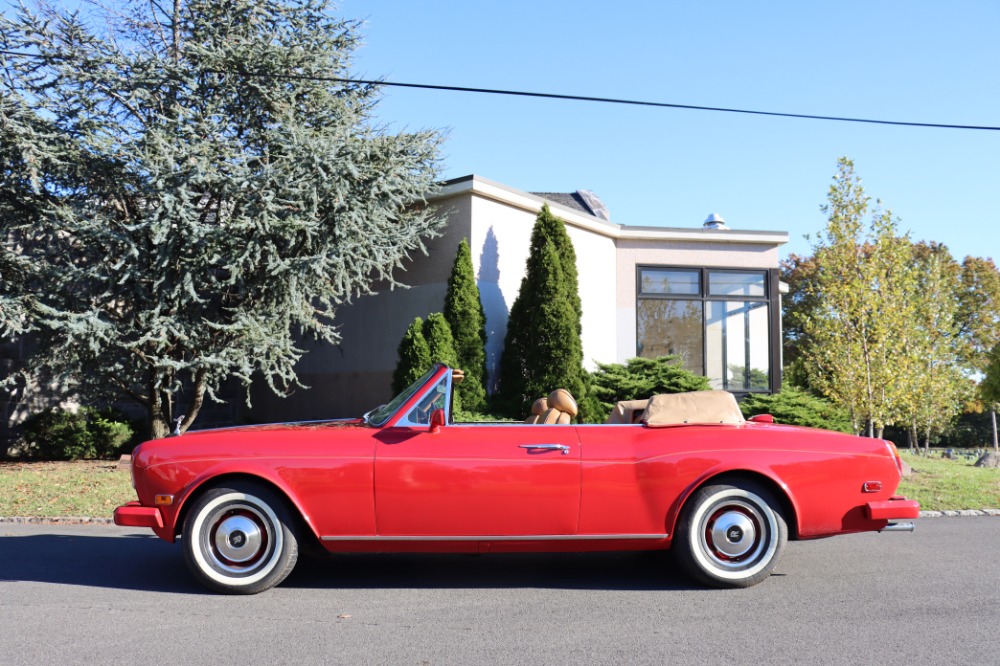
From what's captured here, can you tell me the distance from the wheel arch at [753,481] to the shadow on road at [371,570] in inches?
23.0

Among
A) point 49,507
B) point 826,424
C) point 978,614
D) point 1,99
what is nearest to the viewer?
point 978,614

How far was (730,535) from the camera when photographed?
209 inches

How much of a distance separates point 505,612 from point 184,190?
8700mm

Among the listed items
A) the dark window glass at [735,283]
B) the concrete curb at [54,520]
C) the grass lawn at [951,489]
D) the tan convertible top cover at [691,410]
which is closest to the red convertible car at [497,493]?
the tan convertible top cover at [691,410]

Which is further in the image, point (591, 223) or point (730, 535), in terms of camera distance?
point (591, 223)

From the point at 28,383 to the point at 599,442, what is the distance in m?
12.8

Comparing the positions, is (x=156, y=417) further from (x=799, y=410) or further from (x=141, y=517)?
(x=799, y=410)

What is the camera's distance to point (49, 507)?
9.05m

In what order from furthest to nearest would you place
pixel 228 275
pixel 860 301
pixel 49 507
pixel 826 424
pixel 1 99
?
pixel 826 424 → pixel 860 301 → pixel 228 275 → pixel 1 99 → pixel 49 507

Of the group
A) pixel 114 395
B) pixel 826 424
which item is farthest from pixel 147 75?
pixel 826 424

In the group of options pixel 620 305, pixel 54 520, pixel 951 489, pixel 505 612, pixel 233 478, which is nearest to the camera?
pixel 505 612

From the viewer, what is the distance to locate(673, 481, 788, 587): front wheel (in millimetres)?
5258

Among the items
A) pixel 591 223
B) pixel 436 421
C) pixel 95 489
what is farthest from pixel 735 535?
pixel 591 223

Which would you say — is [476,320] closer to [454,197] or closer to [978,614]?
[454,197]
